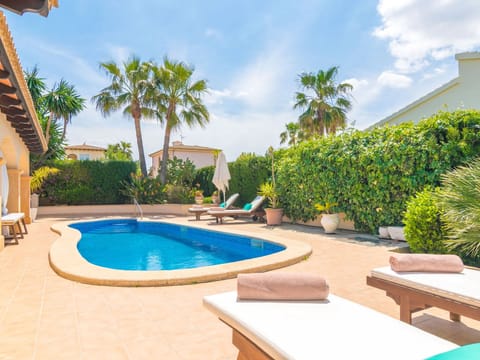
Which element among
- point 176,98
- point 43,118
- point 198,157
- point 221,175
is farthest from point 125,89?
point 198,157

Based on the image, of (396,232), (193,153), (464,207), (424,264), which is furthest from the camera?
(193,153)

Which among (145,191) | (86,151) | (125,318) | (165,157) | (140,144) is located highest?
(86,151)

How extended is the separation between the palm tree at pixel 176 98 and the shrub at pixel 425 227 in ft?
54.7

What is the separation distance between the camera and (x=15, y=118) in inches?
362

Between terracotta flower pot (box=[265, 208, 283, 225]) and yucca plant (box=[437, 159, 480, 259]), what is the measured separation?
7.00 m

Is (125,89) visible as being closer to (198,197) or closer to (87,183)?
(87,183)

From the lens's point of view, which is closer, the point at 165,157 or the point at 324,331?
the point at 324,331

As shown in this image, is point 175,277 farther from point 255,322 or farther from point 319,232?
point 319,232

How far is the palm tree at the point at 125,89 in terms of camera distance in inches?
811

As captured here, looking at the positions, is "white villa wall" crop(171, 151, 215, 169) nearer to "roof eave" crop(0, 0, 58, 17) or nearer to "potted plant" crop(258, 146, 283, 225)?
"potted plant" crop(258, 146, 283, 225)

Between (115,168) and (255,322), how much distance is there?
20356mm

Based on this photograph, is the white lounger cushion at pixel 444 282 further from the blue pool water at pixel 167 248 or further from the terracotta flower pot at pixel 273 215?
the terracotta flower pot at pixel 273 215

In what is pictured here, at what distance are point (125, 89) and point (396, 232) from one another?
18080 mm

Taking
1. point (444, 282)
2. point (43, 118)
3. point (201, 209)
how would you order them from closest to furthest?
point (444, 282) < point (201, 209) < point (43, 118)
